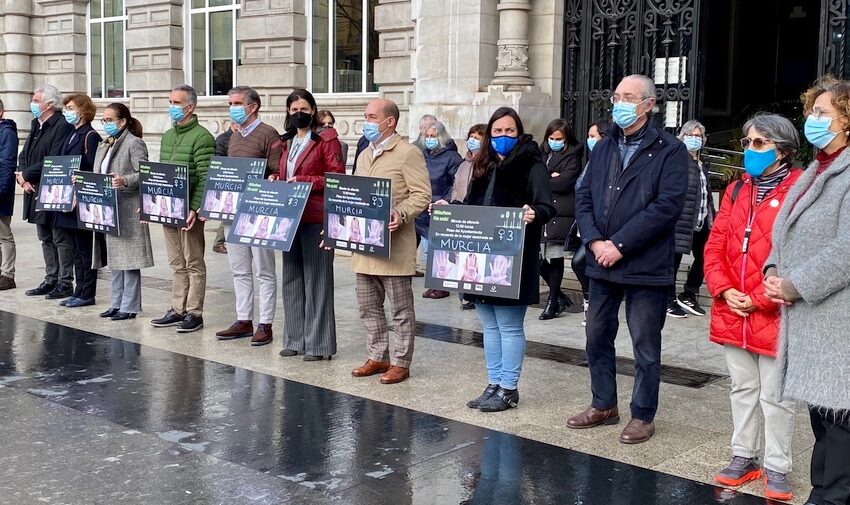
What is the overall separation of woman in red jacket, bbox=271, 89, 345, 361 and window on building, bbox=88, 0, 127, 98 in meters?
14.8

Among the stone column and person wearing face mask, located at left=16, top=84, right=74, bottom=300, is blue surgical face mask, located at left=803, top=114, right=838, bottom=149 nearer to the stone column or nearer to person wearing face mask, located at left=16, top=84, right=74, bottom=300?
person wearing face mask, located at left=16, top=84, right=74, bottom=300

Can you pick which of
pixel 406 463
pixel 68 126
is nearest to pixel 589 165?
pixel 406 463

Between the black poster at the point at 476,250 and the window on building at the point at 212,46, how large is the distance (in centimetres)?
1279

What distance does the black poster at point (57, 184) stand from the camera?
10109 mm

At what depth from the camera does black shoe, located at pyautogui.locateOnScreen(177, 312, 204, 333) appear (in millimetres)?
9073

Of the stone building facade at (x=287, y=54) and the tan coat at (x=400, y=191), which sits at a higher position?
the stone building facade at (x=287, y=54)

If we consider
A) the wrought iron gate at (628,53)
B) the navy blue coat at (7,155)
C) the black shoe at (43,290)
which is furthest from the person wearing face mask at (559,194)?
the navy blue coat at (7,155)

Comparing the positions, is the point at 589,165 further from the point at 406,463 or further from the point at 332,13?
the point at 332,13

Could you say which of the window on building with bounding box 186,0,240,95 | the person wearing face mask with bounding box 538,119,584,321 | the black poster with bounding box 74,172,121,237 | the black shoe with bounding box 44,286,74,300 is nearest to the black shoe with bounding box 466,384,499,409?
the person wearing face mask with bounding box 538,119,584,321

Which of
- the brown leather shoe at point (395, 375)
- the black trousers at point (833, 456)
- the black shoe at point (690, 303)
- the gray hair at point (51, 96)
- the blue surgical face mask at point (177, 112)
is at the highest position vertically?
the gray hair at point (51, 96)

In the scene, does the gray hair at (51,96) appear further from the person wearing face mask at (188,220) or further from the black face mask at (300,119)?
the black face mask at (300,119)

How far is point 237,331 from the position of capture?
8.80 metres

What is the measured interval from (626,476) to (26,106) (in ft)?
69.3

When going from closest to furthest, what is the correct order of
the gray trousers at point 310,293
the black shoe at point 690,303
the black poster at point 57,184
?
1. the gray trousers at point 310,293
2. the black shoe at point 690,303
3. the black poster at point 57,184
